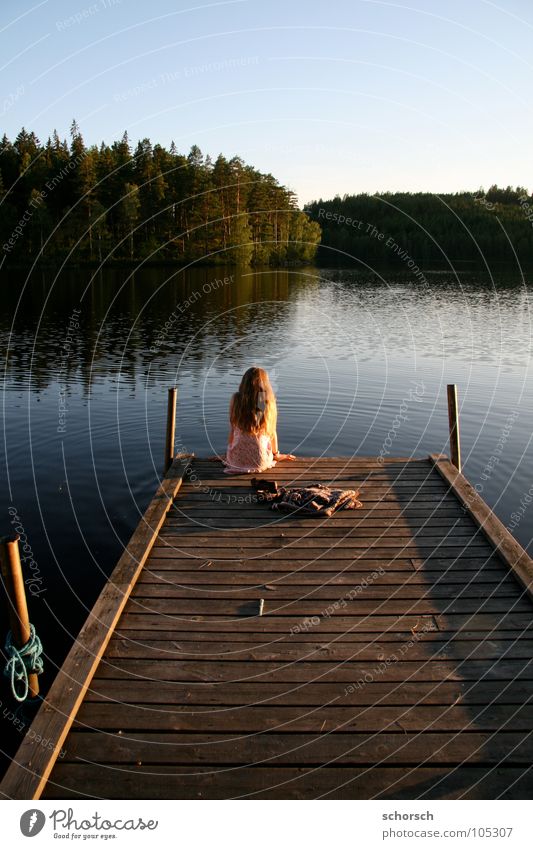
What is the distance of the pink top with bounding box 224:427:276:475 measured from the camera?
484 inches

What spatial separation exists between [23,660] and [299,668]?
291 centimetres

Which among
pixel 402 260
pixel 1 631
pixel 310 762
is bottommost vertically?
pixel 1 631

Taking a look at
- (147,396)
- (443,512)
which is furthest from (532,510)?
(147,396)

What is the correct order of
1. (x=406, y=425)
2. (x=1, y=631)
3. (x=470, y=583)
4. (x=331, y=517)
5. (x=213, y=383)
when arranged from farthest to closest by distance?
(x=213, y=383), (x=406, y=425), (x=331, y=517), (x=1, y=631), (x=470, y=583)

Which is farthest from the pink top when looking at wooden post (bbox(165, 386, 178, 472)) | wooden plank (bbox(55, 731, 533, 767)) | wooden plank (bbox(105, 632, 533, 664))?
wooden plank (bbox(55, 731, 533, 767))

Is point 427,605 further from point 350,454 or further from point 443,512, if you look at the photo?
point 350,454

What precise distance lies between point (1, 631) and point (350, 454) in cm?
957

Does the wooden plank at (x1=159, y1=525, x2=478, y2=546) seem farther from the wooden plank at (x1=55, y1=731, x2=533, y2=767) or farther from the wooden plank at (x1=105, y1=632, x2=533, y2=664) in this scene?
the wooden plank at (x1=55, y1=731, x2=533, y2=767)

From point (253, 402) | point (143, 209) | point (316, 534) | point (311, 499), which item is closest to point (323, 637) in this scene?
point (316, 534)

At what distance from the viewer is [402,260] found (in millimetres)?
121875

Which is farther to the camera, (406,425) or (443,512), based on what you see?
(406,425)

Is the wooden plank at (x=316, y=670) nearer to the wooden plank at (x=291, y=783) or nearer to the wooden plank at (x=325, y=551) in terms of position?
the wooden plank at (x=291, y=783)

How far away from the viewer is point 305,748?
554 cm

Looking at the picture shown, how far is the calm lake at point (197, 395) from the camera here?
12.9 metres
